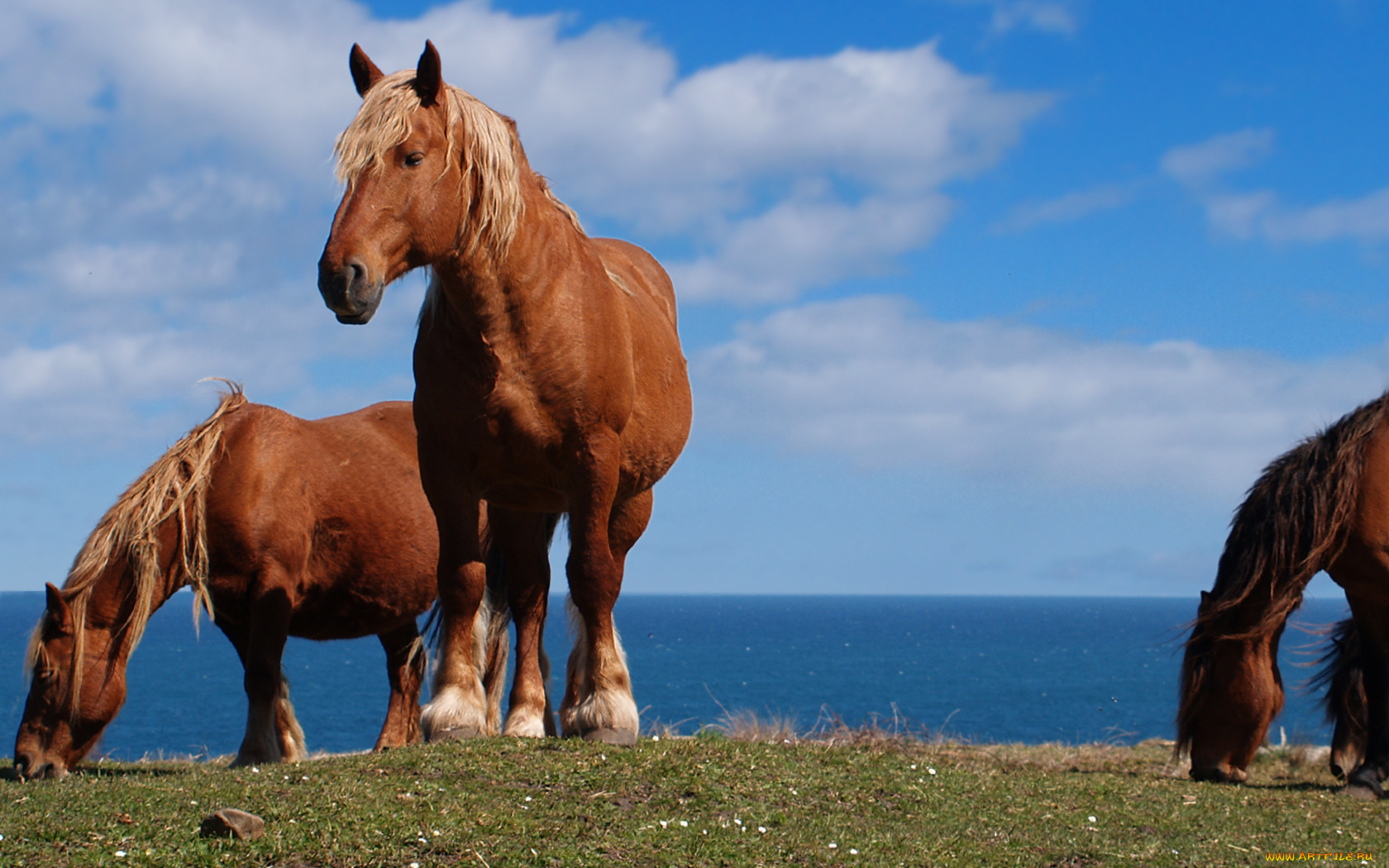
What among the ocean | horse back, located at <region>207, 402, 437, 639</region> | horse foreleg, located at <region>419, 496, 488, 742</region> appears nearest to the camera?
horse foreleg, located at <region>419, 496, 488, 742</region>

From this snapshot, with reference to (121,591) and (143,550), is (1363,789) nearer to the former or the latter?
(143,550)

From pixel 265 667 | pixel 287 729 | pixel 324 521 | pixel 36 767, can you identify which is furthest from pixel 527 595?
pixel 36 767

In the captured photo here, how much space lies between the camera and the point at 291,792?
4.78 metres

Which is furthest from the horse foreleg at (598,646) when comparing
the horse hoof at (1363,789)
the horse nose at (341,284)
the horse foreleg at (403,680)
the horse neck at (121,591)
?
the horse hoof at (1363,789)

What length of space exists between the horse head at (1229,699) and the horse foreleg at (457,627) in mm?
5052

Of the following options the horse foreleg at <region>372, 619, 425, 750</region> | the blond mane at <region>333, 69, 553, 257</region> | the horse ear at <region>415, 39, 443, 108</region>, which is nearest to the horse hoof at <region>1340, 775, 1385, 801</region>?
the blond mane at <region>333, 69, 553, 257</region>

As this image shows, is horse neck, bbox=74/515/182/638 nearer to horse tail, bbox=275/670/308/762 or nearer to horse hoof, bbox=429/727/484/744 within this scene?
horse tail, bbox=275/670/308/762

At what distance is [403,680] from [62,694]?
3100mm

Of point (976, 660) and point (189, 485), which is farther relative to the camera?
point (976, 660)

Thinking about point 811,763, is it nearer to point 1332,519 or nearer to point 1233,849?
point 1233,849

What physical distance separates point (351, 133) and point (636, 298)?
6.82 ft

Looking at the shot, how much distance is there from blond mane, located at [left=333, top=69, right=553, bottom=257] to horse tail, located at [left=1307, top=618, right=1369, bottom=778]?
7000 mm

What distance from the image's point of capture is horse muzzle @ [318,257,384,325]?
4605mm

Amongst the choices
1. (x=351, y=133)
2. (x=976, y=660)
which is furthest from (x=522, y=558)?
(x=976, y=660)
